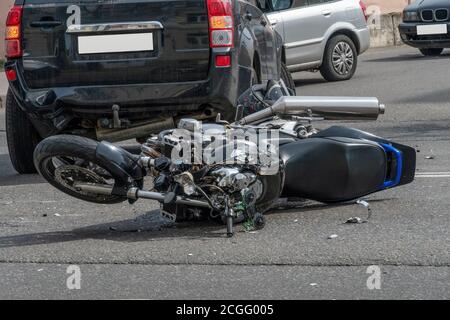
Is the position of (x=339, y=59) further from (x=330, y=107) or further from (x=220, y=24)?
(x=330, y=107)

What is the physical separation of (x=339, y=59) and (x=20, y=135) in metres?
8.94

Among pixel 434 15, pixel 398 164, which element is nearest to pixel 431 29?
pixel 434 15

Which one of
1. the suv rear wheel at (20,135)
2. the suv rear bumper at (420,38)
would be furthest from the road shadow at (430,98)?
the suv rear wheel at (20,135)

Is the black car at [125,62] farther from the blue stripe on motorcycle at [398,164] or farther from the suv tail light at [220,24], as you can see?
the blue stripe on motorcycle at [398,164]

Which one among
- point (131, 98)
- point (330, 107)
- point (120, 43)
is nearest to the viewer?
point (330, 107)

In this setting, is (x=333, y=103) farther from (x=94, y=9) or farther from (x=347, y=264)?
(x=94, y=9)

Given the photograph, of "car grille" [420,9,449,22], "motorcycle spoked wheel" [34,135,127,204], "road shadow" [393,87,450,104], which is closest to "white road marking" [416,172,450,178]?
"motorcycle spoked wheel" [34,135,127,204]

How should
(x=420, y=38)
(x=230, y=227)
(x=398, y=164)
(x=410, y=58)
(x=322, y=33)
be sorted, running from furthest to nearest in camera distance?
(x=410, y=58), (x=420, y=38), (x=322, y=33), (x=398, y=164), (x=230, y=227)

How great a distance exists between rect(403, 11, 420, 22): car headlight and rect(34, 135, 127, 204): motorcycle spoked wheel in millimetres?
14445

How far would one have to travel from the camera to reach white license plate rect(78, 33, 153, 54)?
8.73 metres

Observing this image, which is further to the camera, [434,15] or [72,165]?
[434,15]

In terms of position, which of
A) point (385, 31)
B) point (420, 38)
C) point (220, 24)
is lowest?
point (385, 31)

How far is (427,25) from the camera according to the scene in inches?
800

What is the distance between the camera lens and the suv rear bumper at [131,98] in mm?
8844
